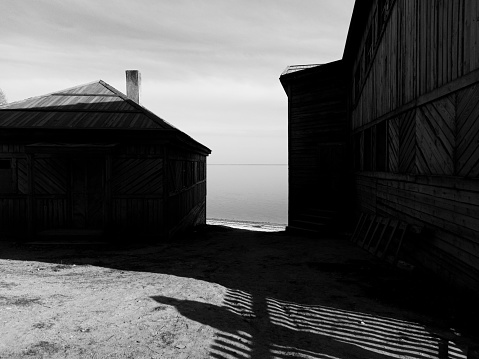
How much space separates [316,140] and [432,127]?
8169 mm

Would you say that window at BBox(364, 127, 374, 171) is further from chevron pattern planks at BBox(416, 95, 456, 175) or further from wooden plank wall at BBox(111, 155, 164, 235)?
wooden plank wall at BBox(111, 155, 164, 235)

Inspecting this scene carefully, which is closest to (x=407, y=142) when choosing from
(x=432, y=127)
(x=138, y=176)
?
(x=432, y=127)

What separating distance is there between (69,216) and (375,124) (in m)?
10.3

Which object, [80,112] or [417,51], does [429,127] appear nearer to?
[417,51]

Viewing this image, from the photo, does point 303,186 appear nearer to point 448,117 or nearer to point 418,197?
point 418,197

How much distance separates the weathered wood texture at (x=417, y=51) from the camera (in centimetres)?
507

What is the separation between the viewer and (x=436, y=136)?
6.13 metres

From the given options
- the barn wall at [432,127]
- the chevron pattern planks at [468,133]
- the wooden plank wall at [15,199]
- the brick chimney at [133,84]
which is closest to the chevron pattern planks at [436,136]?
the barn wall at [432,127]

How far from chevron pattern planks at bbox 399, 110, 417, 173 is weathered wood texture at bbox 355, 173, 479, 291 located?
0.27 meters

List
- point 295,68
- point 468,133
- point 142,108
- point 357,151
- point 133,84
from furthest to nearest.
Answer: point 295,68
point 133,84
point 357,151
point 142,108
point 468,133

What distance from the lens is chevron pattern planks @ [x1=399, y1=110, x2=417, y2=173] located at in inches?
282

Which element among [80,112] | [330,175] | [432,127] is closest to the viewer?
[432,127]

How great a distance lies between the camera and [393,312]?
16.6ft

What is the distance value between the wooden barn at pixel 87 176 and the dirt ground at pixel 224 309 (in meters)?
2.38
